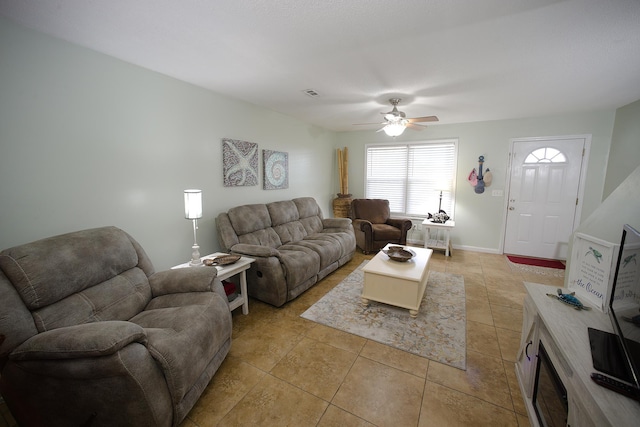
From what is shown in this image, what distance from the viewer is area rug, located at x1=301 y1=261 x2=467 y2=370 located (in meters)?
2.14

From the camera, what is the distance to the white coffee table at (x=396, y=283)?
2555 mm

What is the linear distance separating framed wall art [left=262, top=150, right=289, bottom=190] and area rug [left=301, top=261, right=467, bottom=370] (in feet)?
6.28

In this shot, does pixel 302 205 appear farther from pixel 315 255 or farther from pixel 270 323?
pixel 270 323

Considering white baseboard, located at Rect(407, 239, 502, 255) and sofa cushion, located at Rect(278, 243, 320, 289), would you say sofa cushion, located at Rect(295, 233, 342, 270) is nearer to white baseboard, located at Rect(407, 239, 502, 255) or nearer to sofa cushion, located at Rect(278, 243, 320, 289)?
sofa cushion, located at Rect(278, 243, 320, 289)

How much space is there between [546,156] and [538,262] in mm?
1787

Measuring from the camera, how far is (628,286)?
3.72 feet

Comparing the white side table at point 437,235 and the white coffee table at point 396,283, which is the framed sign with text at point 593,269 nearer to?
the white coffee table at point 396,283

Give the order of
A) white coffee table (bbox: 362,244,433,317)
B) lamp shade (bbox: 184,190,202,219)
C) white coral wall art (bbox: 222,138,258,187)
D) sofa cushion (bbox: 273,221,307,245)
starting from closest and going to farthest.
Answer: lamp shade (bbox: 184,190,202,219)
white coffee table (bbox: 362,244,433,317)
white coral wall art (bbox: 222,138,258,187)
sofa cushion (bbox: 273,221,307,245)

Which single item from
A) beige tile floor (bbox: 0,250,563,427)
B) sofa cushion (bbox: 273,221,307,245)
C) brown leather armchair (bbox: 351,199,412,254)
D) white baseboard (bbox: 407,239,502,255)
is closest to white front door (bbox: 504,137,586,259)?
white baseboard (bbox: 407,239,502,255)

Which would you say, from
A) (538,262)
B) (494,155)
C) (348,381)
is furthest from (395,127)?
(538,262)

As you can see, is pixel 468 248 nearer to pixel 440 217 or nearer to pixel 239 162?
pixel 440 217

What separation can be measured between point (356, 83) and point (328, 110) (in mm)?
1194

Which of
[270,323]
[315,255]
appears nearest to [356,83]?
[315,255]

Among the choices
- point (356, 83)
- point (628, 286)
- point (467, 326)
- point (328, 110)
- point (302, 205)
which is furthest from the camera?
point (302, 205)
